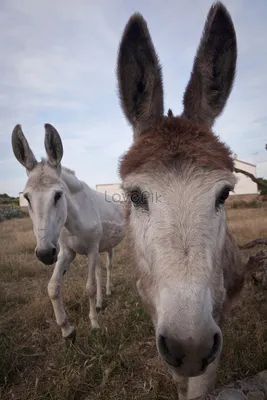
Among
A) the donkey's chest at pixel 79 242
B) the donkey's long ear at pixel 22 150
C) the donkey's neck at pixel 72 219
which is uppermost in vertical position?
the donkey's long ear at pixel 22 150

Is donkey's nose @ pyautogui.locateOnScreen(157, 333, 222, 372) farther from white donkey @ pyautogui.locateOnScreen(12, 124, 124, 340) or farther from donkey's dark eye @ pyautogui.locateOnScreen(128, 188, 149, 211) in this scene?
white donkey @ pyautogui.locateOnScreen(12, 124, 124, 340)

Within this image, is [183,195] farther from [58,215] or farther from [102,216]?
[102,216]

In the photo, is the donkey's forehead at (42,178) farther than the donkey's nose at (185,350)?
Yes

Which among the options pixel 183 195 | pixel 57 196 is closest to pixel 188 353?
pixel 183 195

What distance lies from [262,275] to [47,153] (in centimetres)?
A: 388

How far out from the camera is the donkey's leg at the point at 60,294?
399 centimetres

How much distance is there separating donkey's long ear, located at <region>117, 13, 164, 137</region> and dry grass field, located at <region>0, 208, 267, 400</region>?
2503 mm

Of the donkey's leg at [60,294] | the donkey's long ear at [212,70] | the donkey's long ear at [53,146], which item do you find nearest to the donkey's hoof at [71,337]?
the donkey's leg at [60,294]

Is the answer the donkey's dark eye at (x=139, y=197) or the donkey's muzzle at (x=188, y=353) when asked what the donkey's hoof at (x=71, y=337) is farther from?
the donkey's muzzle at (x=188, y=353)

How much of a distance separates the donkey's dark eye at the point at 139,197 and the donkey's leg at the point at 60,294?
99.5 inches

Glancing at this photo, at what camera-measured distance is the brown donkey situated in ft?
5.10

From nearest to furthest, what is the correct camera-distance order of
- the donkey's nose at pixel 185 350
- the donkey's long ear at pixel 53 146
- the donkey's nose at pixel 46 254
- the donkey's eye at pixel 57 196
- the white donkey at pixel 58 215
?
the donkey's nose at pixel 185 350
the donkey's nose at pixel 46 254
the white donkey at pixel 58 215
the donkey's eye at pixel 57 196
the donkey's long ear at pixel 53 146

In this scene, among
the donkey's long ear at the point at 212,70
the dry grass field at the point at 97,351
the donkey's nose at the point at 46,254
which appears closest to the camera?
the donkey's long ear at the point at 212,70

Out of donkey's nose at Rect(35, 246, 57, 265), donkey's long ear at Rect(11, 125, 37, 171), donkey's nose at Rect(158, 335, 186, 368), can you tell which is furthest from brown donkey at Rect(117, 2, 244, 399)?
donkey's long ear at Rect(11, 125, 37, 171)
